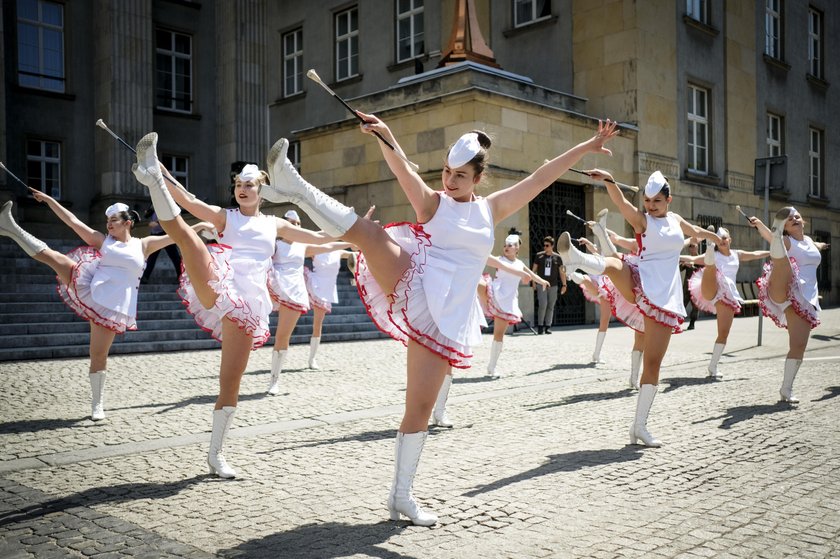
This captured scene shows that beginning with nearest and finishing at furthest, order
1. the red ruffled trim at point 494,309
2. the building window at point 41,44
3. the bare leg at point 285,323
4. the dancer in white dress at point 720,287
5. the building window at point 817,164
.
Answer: the bare leg at point 285,323, the dancer in white dress at point 720,287, the red ruffled trim at point 494,309, the building window at point 41,44, the building window at point 817,164

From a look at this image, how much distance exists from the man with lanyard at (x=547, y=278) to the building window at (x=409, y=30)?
10.4 meters

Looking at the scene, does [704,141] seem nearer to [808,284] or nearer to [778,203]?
[778,203]

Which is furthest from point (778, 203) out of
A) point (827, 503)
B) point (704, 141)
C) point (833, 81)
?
point (827, 503)

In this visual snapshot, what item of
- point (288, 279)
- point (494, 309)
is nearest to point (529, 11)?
point (494, 309)

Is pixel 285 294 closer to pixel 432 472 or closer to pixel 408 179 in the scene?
pixel 432 472

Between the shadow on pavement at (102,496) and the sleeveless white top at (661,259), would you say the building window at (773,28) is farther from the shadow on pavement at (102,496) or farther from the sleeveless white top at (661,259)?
the shadow on pavement at (102,496)

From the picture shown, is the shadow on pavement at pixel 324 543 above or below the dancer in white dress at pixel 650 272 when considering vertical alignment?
below

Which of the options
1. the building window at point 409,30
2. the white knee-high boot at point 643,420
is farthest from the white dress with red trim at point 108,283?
the building window at point 409,30

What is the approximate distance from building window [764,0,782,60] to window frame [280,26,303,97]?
661 inches

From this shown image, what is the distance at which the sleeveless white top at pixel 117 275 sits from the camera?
7.30 m

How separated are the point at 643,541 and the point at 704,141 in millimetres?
22078

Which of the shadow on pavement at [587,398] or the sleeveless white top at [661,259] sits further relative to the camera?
the shadow on pavement at [587,398]

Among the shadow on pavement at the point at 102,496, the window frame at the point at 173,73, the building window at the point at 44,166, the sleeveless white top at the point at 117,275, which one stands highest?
the window frame at the point at 173,73

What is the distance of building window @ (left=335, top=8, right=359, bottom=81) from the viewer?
26969 mm
